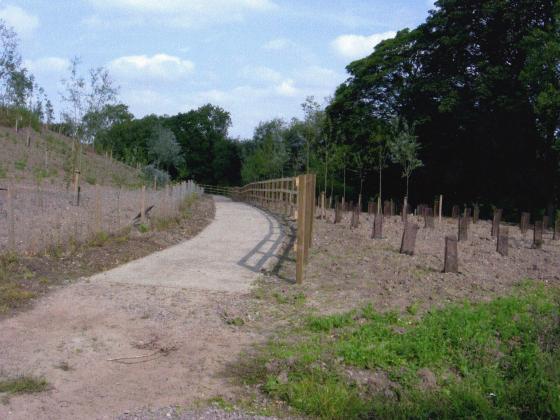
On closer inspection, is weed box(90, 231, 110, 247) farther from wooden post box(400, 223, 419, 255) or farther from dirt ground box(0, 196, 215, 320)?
→ wooden post box(400, 223, 419, 255)

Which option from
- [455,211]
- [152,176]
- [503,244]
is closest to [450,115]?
[455,211]

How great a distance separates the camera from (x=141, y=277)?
8125 mm

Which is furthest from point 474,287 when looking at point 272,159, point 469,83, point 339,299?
point 272,159

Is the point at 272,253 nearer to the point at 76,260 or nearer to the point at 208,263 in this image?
the point at 208,263

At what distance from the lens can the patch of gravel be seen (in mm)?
3830

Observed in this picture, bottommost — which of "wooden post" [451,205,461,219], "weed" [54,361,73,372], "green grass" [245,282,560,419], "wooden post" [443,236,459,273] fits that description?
"weed" [54,361,73,372]

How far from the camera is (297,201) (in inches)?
352

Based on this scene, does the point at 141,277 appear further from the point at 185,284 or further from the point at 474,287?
the point at 474,287

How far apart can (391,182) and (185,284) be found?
29.8 m

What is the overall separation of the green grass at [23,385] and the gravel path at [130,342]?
73 mm

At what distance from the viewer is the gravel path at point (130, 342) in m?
4.11

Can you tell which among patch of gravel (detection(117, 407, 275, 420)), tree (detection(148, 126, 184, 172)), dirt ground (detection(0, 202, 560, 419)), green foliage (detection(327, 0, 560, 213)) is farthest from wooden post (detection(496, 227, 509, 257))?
tree (detection(148, 126, 184, 172))

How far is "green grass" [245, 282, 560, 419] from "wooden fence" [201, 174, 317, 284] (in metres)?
1.87

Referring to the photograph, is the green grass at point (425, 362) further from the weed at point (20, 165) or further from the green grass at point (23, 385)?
the weed at point (20, 165)
